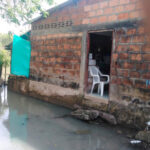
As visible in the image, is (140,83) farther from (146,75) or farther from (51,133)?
(51,133)

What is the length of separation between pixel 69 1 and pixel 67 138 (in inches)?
178

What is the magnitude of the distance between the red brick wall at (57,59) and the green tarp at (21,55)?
238 mm

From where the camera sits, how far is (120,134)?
4.20 metres

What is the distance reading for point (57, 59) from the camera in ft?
22.2

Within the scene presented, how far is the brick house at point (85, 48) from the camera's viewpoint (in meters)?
4.51

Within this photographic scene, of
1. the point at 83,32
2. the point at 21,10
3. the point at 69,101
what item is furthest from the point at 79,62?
the point at 21,10

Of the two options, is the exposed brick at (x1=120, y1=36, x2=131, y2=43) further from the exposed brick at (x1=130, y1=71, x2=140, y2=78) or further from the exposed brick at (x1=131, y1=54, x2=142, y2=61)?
the exposed brick at (x1=130, y1=71, x2=140, y2=78)

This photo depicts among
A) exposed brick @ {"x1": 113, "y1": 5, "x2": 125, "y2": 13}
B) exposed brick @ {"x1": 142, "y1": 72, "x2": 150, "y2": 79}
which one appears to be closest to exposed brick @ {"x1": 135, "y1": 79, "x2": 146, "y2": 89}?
A: exposed brick @ {"x1": 142, "y1": 72, "x2": 150, "y2": 79}

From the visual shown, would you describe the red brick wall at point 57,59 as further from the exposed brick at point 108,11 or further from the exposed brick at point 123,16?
the exposed brick at point 123,16

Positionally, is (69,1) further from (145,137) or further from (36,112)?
(145,137)

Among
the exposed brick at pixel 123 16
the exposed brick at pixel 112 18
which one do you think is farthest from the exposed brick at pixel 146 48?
the exposed brick at pixel 112 18

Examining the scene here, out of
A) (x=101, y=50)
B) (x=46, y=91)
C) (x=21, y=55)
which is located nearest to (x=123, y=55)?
(x=101, y=50)

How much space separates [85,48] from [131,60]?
166cm

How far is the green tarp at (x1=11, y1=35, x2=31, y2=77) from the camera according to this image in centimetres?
798
